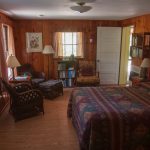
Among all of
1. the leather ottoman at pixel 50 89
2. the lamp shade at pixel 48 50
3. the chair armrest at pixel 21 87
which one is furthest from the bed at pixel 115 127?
the lamp shade at pixel 48 50

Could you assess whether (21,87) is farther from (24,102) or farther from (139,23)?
(139,23)

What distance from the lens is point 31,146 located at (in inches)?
113

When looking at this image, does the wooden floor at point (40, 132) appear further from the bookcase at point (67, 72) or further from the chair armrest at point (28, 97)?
the bookcase at point (67, 72)

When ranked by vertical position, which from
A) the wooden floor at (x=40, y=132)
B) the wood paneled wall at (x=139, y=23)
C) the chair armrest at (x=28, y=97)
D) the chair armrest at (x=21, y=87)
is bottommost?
the wooden floor at (x=40, y=132)

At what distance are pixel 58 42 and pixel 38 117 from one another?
3.17 meters

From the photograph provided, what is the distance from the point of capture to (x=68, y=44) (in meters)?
6.36

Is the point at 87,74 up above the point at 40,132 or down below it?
above

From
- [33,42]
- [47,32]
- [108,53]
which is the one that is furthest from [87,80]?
[33,42]

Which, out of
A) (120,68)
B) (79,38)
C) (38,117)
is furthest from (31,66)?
(120,68)

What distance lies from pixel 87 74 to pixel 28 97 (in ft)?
8.44

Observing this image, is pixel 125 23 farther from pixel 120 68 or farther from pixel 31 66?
pixel 31 66

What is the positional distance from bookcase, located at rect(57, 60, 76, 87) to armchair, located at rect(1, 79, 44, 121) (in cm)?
227

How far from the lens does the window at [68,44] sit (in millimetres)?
6273

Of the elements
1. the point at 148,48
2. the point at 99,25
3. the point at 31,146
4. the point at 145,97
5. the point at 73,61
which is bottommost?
the point at 31,146
